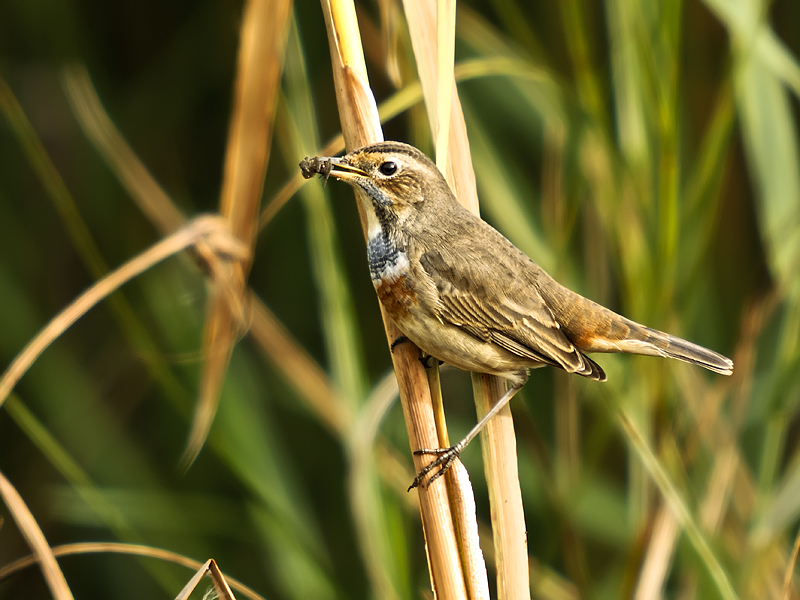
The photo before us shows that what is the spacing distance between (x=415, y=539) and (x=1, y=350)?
7.95 ft

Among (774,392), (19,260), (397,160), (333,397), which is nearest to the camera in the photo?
(397,160)

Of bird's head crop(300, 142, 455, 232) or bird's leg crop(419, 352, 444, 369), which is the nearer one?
bird's head crop(300, 142, 455, 232)

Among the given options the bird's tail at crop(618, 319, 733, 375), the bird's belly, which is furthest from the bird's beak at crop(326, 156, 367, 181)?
the bird's tail at crop(618, 319, 733, 375)

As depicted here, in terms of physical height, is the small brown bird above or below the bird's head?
below

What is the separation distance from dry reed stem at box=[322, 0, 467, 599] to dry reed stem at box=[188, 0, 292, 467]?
0.47 meters

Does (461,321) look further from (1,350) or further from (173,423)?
(1,350)

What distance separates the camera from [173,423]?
385 centimetres

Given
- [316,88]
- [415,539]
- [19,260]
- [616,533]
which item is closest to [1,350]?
[19,260]

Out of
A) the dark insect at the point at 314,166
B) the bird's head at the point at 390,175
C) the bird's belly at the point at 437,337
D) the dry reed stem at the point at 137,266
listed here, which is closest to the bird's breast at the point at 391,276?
the bird's belly at the point at 437,337

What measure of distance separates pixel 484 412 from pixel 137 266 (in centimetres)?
122

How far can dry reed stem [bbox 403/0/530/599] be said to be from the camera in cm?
191

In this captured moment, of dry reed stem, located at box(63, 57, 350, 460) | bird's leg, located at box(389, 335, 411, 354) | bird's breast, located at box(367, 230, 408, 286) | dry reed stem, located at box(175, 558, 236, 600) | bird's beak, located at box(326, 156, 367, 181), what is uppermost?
dry reed stem, located at box(63, 57, 350, 460)

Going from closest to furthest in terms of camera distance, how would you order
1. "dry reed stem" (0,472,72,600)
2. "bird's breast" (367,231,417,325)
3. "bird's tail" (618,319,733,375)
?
"dry reed stem" (0,472,72,600)
"bird's breast" (367,231,417,325)
"bird's tail" (618,319,733,375)

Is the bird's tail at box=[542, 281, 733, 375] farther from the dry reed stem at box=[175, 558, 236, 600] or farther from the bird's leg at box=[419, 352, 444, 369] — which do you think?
the dry reed stem at box=[175, 558, 236, 600]
